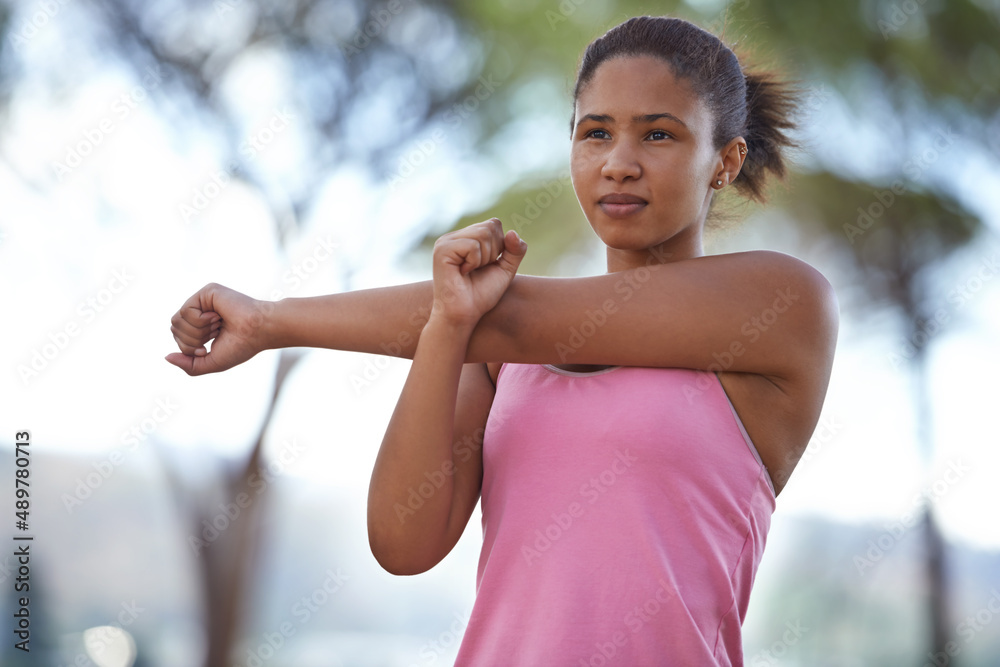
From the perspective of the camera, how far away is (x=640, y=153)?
1208mm

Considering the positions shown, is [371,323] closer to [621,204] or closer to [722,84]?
[621,204]

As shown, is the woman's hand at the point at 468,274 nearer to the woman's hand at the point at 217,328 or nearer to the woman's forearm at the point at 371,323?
the woman's forearm at the point at 371,323

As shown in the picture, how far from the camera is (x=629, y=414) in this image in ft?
3.62

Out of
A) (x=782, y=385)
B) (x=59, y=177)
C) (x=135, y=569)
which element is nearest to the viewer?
(x=782, y=385)

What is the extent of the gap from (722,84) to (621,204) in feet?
0.92

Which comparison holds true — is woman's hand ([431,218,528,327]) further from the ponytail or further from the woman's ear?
the ponytail

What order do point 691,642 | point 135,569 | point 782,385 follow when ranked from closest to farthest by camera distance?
point 691,642 → point 782,385 → point 135,569

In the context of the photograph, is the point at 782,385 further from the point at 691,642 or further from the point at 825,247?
the point at 825,247

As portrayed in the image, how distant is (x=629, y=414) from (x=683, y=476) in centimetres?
10

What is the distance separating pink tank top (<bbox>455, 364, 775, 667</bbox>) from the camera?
104cm

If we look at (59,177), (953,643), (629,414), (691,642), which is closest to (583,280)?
(629,414)

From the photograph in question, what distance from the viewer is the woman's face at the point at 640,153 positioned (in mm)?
1210

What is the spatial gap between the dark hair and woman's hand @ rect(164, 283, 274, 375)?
60cm

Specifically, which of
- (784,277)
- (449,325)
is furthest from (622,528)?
(784,277)
